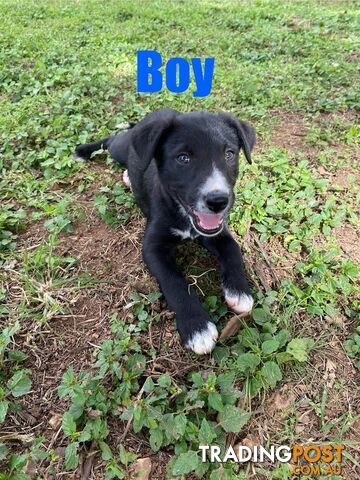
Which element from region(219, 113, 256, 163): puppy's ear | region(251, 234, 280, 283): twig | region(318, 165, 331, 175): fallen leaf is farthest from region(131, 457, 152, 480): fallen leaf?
region(318, 165, 331, 175): fallen leaf

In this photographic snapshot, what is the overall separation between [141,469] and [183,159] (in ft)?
5.60

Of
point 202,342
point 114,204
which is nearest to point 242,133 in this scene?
point 114,204

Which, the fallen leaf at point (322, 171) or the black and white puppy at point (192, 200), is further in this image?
the fallen leaf at point (322, 171)

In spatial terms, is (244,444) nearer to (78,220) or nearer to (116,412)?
(116,412)

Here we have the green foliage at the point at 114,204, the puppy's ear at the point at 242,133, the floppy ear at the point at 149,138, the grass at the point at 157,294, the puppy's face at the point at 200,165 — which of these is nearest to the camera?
the grass at the point at 157,294

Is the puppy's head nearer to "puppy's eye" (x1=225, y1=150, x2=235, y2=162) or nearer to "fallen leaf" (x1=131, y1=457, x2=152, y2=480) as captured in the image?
"puppy's eye" (x1=225, y1=150, x2=235, y2=162)

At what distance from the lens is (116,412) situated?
2.19 metres

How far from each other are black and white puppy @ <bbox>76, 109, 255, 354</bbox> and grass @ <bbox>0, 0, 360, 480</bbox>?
0.15 meters

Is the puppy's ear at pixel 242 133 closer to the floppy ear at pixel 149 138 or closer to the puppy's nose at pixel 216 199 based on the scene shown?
the floppy ear at pixel 149 138

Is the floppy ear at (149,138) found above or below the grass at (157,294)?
above

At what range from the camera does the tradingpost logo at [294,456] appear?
81.4 inches

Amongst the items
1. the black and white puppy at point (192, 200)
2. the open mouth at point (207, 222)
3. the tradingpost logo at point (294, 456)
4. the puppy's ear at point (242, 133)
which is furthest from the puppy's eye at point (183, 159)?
the tradingpost logo at point (294, 456)


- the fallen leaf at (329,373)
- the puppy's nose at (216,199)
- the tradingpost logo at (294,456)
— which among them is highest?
the puppy's nose at (216,199)

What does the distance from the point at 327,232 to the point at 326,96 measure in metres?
2.42
